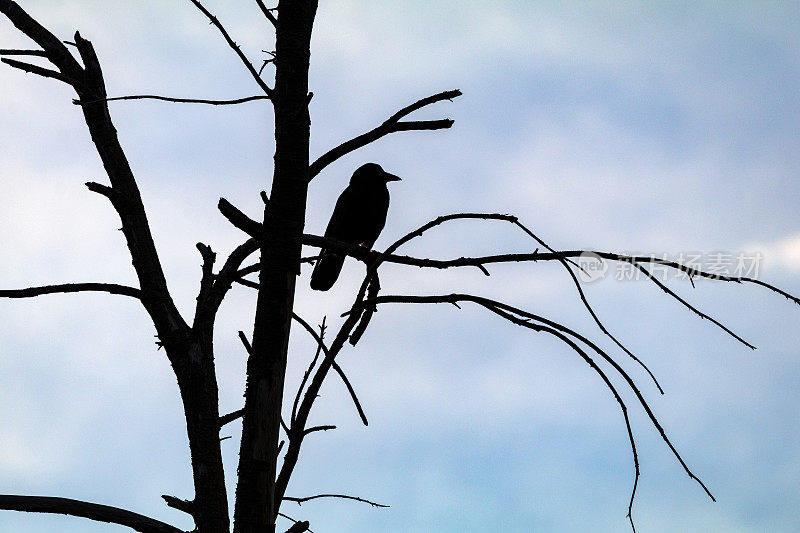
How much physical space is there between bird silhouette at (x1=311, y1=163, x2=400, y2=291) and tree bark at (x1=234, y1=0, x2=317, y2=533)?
4.40 meters

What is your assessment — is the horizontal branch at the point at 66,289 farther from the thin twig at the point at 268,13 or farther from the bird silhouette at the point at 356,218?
the bird silhouette at the point at 356,218

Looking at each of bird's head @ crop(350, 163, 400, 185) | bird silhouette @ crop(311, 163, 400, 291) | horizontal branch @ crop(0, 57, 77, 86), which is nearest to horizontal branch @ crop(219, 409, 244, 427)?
horizontal branch @ crop(0, 57, 77, 86)

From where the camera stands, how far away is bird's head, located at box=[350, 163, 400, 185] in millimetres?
8141

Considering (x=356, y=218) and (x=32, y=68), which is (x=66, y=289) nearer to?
(x=32, y=68)

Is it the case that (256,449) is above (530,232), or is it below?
below

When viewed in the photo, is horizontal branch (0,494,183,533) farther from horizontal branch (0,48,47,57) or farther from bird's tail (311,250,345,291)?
bird's tail (311,250,345,291)

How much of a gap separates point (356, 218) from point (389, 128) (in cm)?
444

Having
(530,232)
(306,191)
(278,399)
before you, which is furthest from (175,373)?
(530,232)

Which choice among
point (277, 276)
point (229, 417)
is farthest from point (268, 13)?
point (229, 417)

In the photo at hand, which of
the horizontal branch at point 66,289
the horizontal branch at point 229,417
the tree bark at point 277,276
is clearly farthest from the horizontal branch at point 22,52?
the horizontal branch at point 229,417

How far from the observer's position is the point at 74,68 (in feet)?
14.8

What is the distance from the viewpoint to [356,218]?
25.8 ft

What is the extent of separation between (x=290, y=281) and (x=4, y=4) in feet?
8.81

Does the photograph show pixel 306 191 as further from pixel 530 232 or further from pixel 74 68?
pixel 74 68
